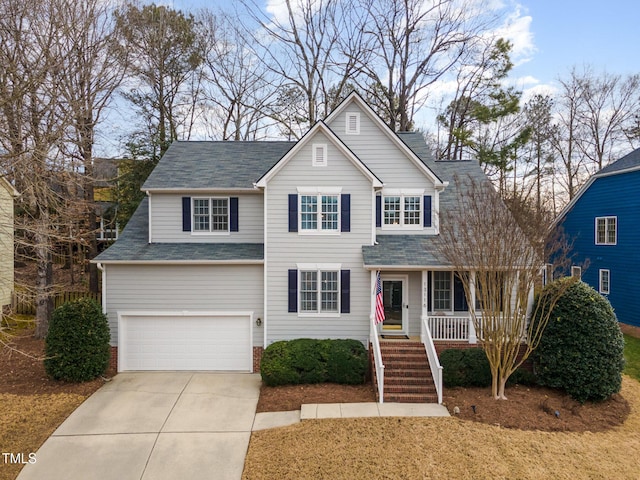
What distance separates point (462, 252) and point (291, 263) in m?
5.33

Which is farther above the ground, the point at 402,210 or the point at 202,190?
the point at 202,190

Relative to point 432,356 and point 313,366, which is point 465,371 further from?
point 313,366

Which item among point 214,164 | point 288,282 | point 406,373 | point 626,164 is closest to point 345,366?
point 406,373

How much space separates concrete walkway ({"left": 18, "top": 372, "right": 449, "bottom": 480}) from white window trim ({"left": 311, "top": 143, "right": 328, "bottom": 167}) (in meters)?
7.34

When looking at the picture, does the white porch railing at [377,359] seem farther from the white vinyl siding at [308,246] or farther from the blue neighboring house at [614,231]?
the blue neighboring house at [614,231]

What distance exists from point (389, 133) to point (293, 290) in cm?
654

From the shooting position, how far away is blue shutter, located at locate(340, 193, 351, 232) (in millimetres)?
11586

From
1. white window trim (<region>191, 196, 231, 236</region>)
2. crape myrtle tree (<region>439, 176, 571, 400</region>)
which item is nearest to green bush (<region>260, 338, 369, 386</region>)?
crape myrtle tree (<region>439, 176, 571, 400</region>)

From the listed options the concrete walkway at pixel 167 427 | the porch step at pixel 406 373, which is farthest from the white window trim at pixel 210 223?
the porch step at pixel 406 373

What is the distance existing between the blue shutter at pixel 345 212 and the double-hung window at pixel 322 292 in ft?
5.10

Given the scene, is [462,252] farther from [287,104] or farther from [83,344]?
[287,104]

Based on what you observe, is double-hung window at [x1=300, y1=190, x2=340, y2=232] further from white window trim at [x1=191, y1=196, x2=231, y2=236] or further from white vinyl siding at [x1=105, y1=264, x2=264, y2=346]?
white window trim at [x1=191, y1=196, x2=231, y2=236]

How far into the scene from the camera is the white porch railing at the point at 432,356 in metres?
9.39

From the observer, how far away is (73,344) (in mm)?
10297
